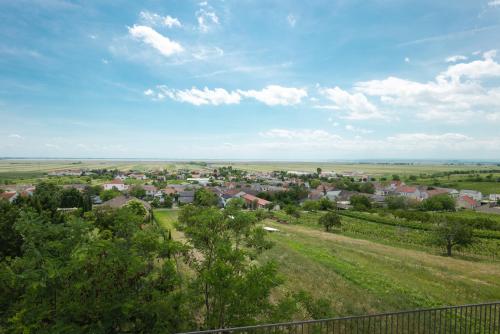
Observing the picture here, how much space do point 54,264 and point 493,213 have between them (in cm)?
6821

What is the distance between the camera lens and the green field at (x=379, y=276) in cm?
1438

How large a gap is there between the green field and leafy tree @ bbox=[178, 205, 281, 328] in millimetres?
2826

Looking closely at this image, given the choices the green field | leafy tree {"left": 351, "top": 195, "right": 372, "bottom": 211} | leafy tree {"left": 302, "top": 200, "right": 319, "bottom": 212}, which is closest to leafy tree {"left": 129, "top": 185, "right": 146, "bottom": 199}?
leafy tree {"left": 302, "top": 200, "right": 319, "bottom": 212}

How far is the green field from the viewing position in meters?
14.4

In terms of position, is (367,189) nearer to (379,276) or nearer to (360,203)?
(360,203)

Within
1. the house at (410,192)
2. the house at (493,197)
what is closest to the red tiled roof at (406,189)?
the house at (410,192)

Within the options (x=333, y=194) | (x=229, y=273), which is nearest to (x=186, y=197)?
(x=333, y=194)

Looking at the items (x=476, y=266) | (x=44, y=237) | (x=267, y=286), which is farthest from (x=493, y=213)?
(x=44, y=237)

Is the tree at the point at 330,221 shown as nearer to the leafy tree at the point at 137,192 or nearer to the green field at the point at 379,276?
the green field at the point at 379,276

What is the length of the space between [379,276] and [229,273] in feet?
48.9

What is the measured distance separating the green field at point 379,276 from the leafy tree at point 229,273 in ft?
9.27

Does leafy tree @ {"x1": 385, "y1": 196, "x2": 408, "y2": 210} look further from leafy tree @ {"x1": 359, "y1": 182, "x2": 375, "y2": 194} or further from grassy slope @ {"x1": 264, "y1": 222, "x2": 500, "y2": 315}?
grassy slope @ {"x1": 264, "y1": 222, "x2": 500, "y2": 315}

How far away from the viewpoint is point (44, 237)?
701 centimetres

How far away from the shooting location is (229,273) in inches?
266
